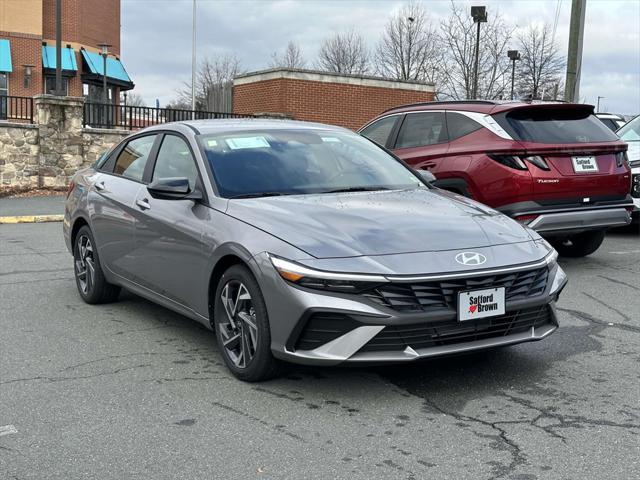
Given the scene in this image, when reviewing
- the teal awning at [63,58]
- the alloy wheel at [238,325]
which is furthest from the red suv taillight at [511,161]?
the teal awning at [63,58]

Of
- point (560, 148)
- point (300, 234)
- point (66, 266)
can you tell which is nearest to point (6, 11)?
point (66, 266)

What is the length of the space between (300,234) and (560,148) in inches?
172

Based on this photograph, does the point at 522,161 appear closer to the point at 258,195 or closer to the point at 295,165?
the point at 295,165

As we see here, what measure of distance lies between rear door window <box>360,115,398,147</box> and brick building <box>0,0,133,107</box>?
87.8ft

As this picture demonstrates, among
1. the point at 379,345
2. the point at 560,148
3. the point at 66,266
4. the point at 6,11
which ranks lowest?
the point at 66,266

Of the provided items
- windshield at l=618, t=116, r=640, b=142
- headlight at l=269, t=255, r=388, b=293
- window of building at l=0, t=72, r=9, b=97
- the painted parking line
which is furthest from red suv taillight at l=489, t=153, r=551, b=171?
window of building at l=0, t=72, r=9, b=97

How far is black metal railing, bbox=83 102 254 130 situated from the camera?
1973 cm

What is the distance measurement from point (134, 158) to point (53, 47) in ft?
102

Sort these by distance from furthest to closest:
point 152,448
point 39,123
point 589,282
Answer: point 39,123, point 589,282, point 152,448

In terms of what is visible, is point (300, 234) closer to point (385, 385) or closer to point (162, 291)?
point (385, 385)

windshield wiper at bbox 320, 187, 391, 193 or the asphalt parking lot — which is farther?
windshield wiper at bbox 320, 187, 391, 193

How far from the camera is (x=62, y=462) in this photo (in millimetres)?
3512

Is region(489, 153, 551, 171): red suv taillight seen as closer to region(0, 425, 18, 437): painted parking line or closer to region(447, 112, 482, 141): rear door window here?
region(447, 112, 482, 141): rear door window

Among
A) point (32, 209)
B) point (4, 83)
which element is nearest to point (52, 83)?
point (4, 83)
